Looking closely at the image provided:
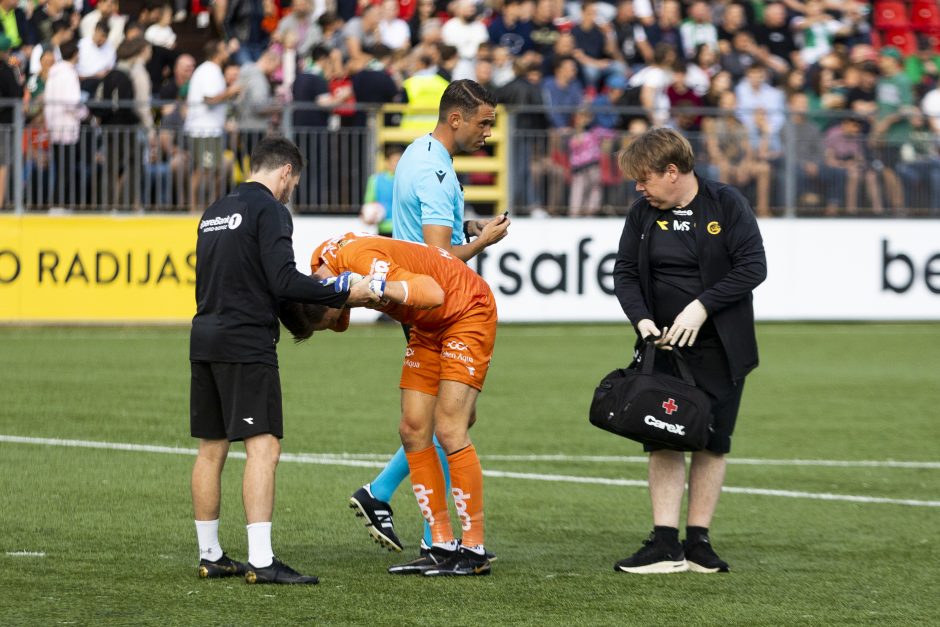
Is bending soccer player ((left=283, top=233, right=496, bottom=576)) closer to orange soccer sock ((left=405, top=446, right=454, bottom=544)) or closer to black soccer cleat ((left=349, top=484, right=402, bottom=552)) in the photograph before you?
orange soccer sock ((left=405, top=446, right=454, bottom=544))

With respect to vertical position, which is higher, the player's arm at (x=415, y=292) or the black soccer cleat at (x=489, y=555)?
the player's arm at (x=415, y=292)

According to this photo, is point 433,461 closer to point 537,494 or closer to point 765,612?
point 765,612

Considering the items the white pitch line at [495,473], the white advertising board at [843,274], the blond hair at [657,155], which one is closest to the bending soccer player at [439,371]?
the blond hair at [657,155]

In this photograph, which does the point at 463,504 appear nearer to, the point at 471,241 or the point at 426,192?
the point at 471,241

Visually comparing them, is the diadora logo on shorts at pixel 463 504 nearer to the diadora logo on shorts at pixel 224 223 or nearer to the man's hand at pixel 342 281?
the man's hand at pixel 342 281

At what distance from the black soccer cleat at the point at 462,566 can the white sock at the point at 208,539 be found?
894 mm

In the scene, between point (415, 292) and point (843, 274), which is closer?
point (415, 292)

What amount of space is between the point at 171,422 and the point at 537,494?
3600mm

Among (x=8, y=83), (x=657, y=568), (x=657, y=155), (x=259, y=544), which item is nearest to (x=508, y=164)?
(x=8, y=83)

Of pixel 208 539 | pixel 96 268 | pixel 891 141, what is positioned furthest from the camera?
pixel 891 141

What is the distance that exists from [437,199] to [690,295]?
120 cm

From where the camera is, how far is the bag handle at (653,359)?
7.34m

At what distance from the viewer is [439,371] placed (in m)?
7.24

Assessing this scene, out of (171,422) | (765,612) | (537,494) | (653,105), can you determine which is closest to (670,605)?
(765,612)
